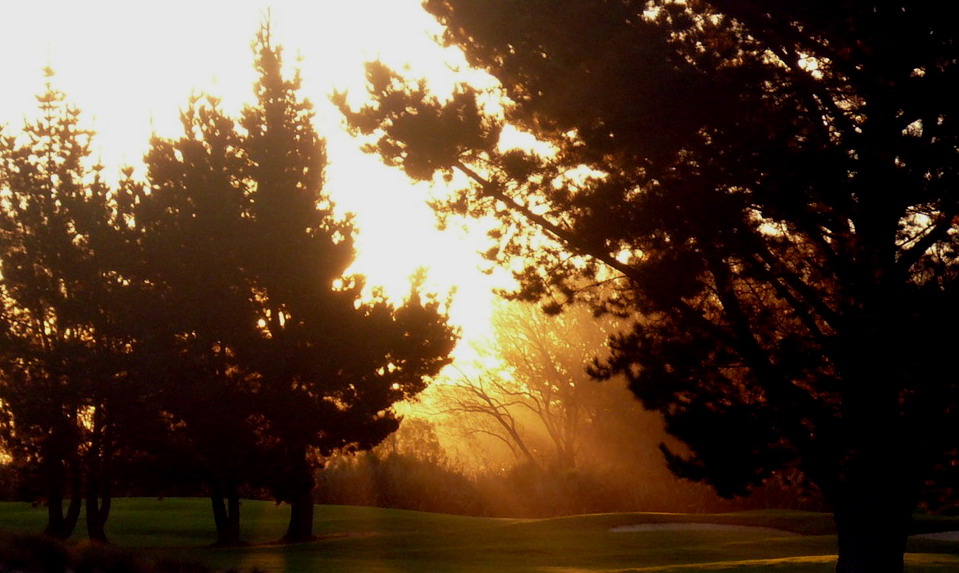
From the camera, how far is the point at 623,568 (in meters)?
21.2

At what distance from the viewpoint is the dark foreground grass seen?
20.7 meters

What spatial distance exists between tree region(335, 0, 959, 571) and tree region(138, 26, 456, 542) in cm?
1483

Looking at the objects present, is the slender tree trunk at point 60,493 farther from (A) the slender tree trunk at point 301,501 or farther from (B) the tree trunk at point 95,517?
(A) the slender tree trunk at point 301,501

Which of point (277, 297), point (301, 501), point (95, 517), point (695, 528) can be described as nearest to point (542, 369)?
point (695, 528)

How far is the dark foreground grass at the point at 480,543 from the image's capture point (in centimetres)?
2070

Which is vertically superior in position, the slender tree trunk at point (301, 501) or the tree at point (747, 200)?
the tree at point (747, 200)

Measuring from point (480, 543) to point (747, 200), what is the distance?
15405 millimetres

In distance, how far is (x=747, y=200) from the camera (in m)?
12.8

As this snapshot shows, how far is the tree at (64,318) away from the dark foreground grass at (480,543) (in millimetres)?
2046

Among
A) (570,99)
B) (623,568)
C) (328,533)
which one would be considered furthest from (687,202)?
(328,533)

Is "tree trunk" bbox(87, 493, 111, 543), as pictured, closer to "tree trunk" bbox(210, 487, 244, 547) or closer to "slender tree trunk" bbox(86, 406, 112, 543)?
"slender tree trunk" bbox(86, 406, 112, 543)

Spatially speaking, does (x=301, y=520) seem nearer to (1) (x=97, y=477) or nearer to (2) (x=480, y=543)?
(1) (x=97, y=477)

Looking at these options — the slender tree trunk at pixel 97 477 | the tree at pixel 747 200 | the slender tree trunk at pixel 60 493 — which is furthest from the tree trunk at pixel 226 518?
the tree at pixel 747 200

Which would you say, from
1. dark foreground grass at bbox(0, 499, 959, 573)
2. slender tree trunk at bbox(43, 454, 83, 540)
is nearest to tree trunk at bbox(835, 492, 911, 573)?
dark foreground grass at bbox(0, 499, 959, 573)
